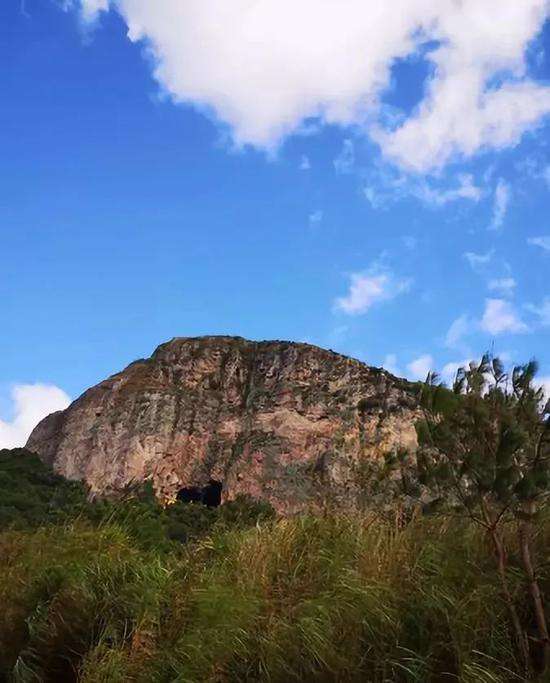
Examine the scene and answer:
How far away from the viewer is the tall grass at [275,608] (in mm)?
4270

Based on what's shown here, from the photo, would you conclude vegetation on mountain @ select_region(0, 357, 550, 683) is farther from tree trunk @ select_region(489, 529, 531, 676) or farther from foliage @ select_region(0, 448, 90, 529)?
foliage @ select_region(0, 448, 90, 529)

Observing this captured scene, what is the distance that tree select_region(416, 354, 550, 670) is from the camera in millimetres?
4312

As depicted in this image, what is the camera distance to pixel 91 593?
21.6ft

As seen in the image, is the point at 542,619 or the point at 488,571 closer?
the point at 542,619

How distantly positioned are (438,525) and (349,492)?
2.07 metres

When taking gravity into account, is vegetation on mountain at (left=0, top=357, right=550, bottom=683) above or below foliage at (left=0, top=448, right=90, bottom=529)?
below

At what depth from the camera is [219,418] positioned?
264ft

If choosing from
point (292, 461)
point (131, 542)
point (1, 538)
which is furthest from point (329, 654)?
Answer: point (292, 461)

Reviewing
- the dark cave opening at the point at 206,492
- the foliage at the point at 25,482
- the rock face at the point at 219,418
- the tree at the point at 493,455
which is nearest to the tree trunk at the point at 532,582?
the tree at the point at 493,455

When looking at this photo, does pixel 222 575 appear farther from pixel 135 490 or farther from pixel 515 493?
pixel 135 490

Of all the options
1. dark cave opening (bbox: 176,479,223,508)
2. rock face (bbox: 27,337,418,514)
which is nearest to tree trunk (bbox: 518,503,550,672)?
rock face (bbox: 27,337,418,514)

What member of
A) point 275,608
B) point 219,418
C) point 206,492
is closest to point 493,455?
point 275,608

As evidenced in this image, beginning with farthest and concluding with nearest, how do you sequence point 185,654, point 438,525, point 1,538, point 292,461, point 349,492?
point 292,461, point 1,538, point 349,492, point 438,525, point 185,654

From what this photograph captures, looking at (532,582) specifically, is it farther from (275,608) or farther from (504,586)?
(275,608)
